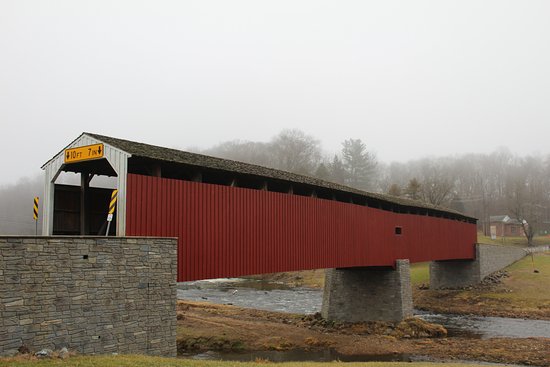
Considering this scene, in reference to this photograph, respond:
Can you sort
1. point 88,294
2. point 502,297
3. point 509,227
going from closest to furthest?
point 88,294
point 502,297
point 509,227

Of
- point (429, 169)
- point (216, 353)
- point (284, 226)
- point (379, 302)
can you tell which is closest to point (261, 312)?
point (379, 302)

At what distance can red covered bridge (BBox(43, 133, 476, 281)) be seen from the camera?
13273 mm

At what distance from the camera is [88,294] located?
1038 cm

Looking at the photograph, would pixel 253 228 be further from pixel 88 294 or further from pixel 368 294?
pixel 368 294

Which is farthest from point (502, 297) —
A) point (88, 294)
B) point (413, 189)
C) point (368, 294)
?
point (88, 294)

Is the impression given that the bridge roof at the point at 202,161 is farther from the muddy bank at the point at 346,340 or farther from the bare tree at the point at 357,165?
the bare tree at the point at 357,165

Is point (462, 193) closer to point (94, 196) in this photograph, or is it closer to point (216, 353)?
point (216, 353)

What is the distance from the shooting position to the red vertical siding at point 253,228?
44.5ft

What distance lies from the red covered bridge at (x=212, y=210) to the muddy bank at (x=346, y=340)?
3.84 m

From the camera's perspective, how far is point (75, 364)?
889cm

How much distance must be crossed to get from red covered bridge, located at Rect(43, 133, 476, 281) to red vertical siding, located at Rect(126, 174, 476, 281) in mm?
32

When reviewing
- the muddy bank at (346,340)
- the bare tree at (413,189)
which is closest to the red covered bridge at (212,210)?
the muddy bank at (346,340)

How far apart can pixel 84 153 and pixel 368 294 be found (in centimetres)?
1842

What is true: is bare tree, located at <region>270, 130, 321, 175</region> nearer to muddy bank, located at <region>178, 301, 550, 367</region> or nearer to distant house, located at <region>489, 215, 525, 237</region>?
distant house, located at <region>489, 215, 525, 237</region>
